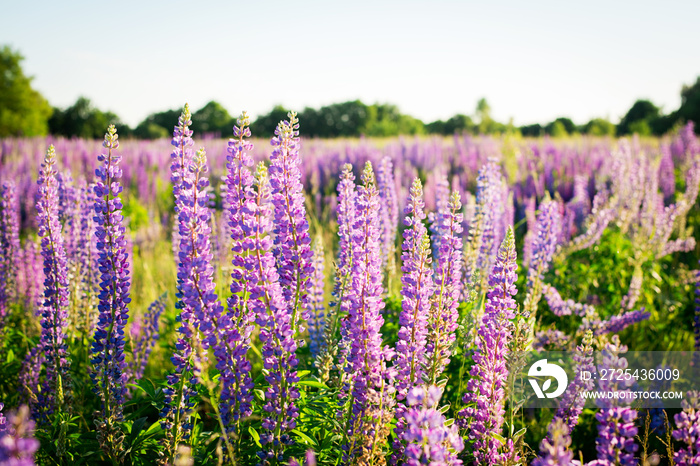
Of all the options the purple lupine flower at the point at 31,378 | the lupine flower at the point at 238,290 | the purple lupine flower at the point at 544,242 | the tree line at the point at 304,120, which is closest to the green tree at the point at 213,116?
the tree line at the point at 304,120

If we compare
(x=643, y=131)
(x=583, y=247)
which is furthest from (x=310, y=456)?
(x=643, y=131)

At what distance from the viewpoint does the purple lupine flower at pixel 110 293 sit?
1956mm

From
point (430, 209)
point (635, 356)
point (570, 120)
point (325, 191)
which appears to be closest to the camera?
point (635, 356)

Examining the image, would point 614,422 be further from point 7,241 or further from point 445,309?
point 7,241

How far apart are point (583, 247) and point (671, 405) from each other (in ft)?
6.47

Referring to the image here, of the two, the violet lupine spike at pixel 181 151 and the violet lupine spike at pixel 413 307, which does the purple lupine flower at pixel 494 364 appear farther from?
the violet lupine spike at pixel 181 151

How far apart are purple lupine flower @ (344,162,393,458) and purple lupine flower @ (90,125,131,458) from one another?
105 cm

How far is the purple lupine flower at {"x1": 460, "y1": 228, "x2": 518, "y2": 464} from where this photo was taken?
2033mm

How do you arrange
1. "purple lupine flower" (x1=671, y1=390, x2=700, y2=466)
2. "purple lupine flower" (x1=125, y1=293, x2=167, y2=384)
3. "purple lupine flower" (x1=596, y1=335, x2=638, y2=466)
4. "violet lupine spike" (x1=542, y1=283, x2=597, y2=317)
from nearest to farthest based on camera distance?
"purple lupine flower" (x1=596, y1=335, x2=638, y2=466) < "purple lupine flower" (x1=671, y1=390, x2=700, y2=466) < "purple lupine flower" (x1=125, y1=293, x2=167, y2=384) < "violet lupine spike" (x1=542, y1=283, x2=597, y2=317)

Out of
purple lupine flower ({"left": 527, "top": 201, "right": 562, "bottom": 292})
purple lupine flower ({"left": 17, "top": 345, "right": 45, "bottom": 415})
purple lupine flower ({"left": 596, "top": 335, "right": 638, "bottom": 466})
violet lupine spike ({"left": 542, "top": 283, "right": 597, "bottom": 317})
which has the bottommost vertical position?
purple lupine flower ({"left": 17, "top": 345, "right": 45, "bottom": 415})

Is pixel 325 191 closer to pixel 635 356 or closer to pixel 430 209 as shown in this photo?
pixel 430 209

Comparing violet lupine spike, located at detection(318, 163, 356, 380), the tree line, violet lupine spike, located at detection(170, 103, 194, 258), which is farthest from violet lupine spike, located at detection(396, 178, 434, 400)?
the tree line

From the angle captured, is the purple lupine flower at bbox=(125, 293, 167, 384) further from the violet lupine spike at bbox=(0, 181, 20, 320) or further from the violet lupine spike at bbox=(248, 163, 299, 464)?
the violet lupine spike at bbox=(248, 163, 299, 464)

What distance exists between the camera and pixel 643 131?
3031 centimetres
